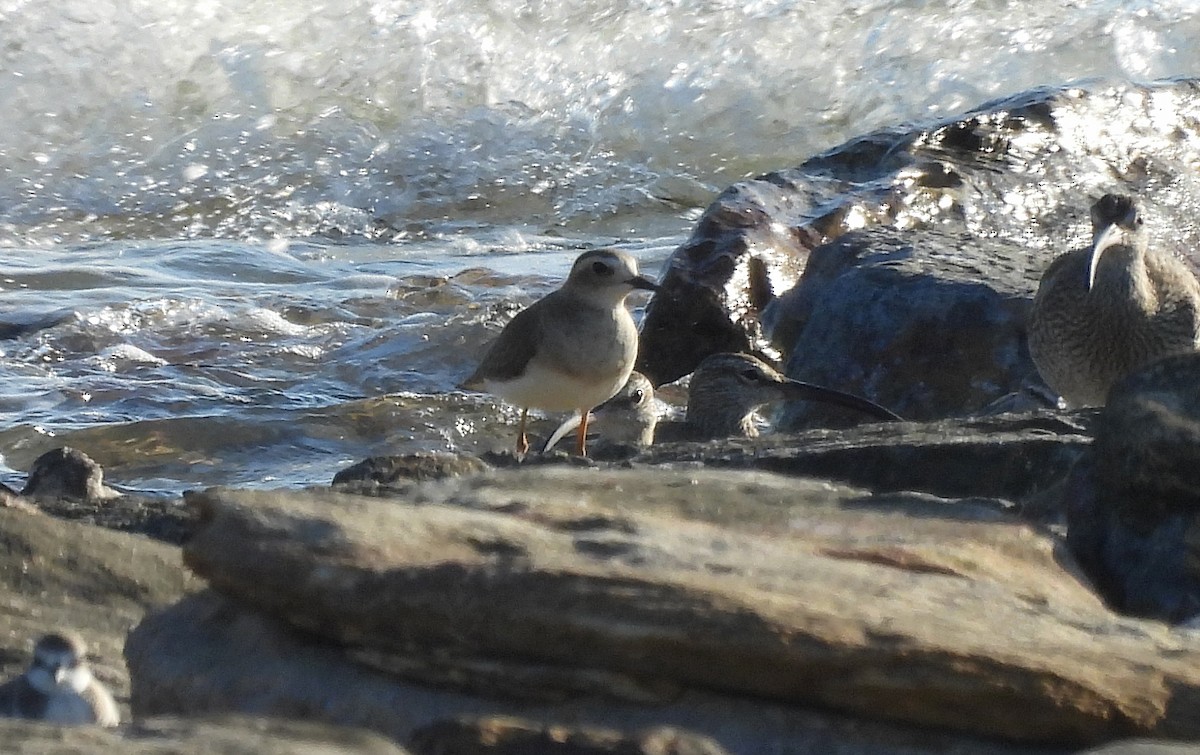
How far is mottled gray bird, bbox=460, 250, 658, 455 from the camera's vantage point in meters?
7.16

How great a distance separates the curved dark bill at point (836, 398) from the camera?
7188 millimetres

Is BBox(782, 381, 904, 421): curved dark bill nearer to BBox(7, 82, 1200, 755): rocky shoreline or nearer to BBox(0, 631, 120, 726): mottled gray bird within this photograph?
BBox(7, 82, 1200, 755): rocky shoreline

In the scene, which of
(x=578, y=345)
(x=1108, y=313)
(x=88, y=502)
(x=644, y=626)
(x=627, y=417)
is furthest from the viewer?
(x=627, y=417)

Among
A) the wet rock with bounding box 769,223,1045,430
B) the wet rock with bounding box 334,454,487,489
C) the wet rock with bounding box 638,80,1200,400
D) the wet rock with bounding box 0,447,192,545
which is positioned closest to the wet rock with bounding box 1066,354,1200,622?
the wet rock with bounding box 334,454,487,489

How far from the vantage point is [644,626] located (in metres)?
3.20

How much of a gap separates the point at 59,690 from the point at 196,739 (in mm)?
951

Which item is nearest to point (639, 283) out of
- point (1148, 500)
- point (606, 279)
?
point (606, 279)

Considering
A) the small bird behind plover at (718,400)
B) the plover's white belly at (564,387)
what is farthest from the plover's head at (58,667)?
the small bird behind plover at (718,400)

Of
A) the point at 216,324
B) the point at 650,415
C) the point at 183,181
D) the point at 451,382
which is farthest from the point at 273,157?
the point at 650,415

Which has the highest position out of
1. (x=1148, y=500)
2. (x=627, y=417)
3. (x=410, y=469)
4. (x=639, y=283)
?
(x=639, y=283)

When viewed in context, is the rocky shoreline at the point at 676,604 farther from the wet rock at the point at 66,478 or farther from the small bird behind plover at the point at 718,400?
the small bird behind plover at the point at 718,400

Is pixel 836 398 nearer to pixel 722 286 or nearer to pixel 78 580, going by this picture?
pixel 722 286

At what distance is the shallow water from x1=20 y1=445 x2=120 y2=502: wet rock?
2.64 metres

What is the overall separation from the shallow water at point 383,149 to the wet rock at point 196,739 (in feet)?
19.5
